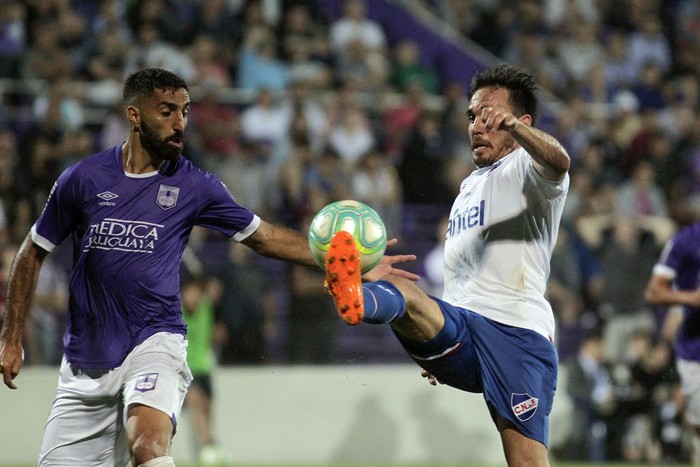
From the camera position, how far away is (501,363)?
583 centimetres

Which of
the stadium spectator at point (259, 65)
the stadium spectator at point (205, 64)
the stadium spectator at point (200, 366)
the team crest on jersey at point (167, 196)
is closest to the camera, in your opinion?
the team crest on jersey at point (167, 196)

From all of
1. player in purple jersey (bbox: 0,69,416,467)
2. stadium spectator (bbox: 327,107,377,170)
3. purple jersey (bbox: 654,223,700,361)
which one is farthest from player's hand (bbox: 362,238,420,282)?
stadium spectator (bbox: 327,107,377,170)

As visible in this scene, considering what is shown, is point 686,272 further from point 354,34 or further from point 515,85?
point 354,34

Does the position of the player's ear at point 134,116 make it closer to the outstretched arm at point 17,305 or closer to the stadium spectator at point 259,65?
the outstretched arm at point 17,305

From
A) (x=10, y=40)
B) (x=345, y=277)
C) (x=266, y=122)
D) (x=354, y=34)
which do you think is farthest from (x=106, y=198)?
(x=354, y=34)

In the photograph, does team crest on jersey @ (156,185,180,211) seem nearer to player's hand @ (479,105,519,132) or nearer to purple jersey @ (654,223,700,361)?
player's hand @ (479,105,519,132)

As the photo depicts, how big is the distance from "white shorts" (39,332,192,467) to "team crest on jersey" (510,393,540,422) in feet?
5.38

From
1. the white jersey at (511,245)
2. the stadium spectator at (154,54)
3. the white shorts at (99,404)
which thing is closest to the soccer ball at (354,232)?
the white jersey at (511,245)

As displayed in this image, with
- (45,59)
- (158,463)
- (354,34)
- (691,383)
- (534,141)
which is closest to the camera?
(158,463)

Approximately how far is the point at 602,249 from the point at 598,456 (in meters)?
2.40

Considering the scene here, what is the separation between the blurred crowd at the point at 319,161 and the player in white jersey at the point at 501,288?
5904 mm

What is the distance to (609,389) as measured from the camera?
12.8 m

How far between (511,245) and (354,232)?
0.92 metres

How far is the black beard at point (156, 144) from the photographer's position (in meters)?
5.85
